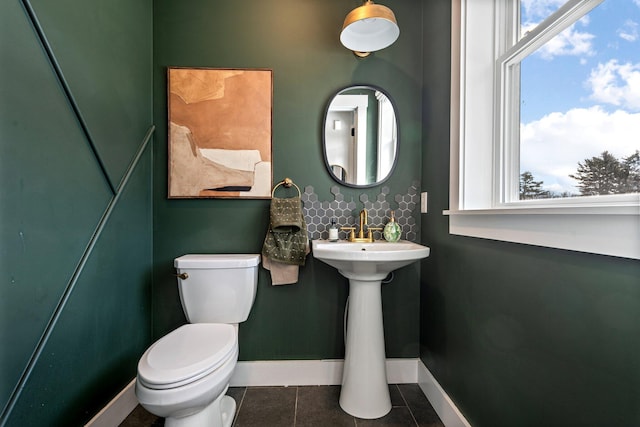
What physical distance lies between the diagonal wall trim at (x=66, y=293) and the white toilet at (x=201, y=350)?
0.32 metres

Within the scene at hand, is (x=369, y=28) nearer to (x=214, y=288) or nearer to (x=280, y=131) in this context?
(x=280, y=131)

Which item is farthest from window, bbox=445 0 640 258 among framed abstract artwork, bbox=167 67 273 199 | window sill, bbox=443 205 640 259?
framed abstract artwork, bbox=167 67 273 199

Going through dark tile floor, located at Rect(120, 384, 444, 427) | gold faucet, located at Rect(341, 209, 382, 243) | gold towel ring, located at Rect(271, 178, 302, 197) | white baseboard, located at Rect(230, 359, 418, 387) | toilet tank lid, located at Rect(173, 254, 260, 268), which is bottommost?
dark tile floor, located at Rect(120, 384, 444, 427)

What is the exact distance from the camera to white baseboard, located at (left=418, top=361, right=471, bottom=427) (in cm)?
127

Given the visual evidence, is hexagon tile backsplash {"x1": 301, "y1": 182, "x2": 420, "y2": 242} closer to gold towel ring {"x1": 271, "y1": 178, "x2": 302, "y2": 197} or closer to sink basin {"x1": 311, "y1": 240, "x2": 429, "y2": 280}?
gold towel ring {"x1": 271, "y1": 178, "x2": 302, "y2": 197}

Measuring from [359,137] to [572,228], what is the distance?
46.5 inches

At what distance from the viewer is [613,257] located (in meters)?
0.66

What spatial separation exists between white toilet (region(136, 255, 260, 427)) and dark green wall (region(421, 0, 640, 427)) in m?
1.00

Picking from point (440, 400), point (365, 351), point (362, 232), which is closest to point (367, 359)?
point (365, 351)

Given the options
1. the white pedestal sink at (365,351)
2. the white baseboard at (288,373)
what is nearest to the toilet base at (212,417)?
the white baseboard at (288,373)

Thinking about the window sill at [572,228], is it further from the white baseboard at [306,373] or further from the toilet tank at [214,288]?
the toilet tank at [214,288]

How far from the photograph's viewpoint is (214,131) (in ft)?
5.52

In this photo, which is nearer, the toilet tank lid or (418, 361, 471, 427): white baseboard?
(418, 361, 471, 427): white baseboard

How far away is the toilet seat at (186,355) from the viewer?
981 millimetres
